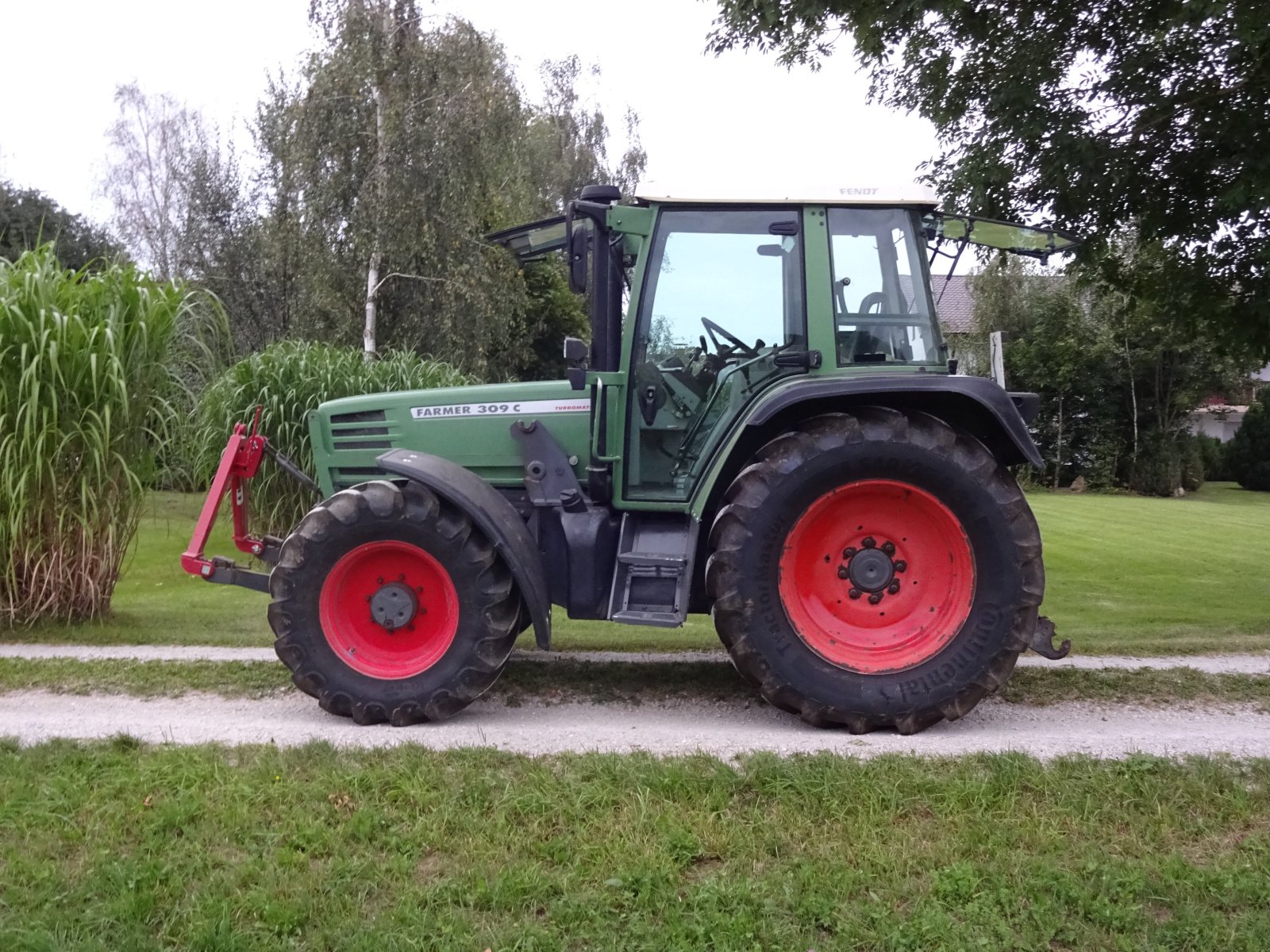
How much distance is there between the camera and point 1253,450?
30.9m

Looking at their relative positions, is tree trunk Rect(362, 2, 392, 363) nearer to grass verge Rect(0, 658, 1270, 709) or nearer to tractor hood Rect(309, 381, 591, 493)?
grass verge Rect(0, 658, 1270, 709)

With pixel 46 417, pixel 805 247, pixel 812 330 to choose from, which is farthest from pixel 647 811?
pixel 46 417

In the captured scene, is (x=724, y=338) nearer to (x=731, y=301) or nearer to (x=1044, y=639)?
(x=731, y=301)

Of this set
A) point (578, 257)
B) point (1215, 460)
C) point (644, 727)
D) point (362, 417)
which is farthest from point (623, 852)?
point (1215, 460)

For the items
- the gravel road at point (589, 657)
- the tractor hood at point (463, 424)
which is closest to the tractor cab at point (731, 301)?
the tractor hood at point (463, 424)

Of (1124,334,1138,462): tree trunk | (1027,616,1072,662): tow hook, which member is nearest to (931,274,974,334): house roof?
(1124,334,1138,462): tree trunk

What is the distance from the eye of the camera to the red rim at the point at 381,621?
197 inches

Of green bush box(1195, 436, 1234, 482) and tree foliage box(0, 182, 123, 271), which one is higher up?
tree foliage box(0, 182, 123, 271)

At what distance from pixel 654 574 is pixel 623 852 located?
1.79 m

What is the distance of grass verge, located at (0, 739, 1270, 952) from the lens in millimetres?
3064

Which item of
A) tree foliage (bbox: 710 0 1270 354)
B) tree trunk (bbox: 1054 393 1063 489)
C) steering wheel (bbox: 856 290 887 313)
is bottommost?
tree trunk (bbox: 1054 393 1063 489)

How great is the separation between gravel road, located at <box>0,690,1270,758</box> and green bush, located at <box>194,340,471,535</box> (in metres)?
5.26

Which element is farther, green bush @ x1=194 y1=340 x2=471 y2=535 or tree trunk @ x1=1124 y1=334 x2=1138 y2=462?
tree trunk @ x1=1124 y1=334 x2=1138 y2=462

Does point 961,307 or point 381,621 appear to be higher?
point 961,307
